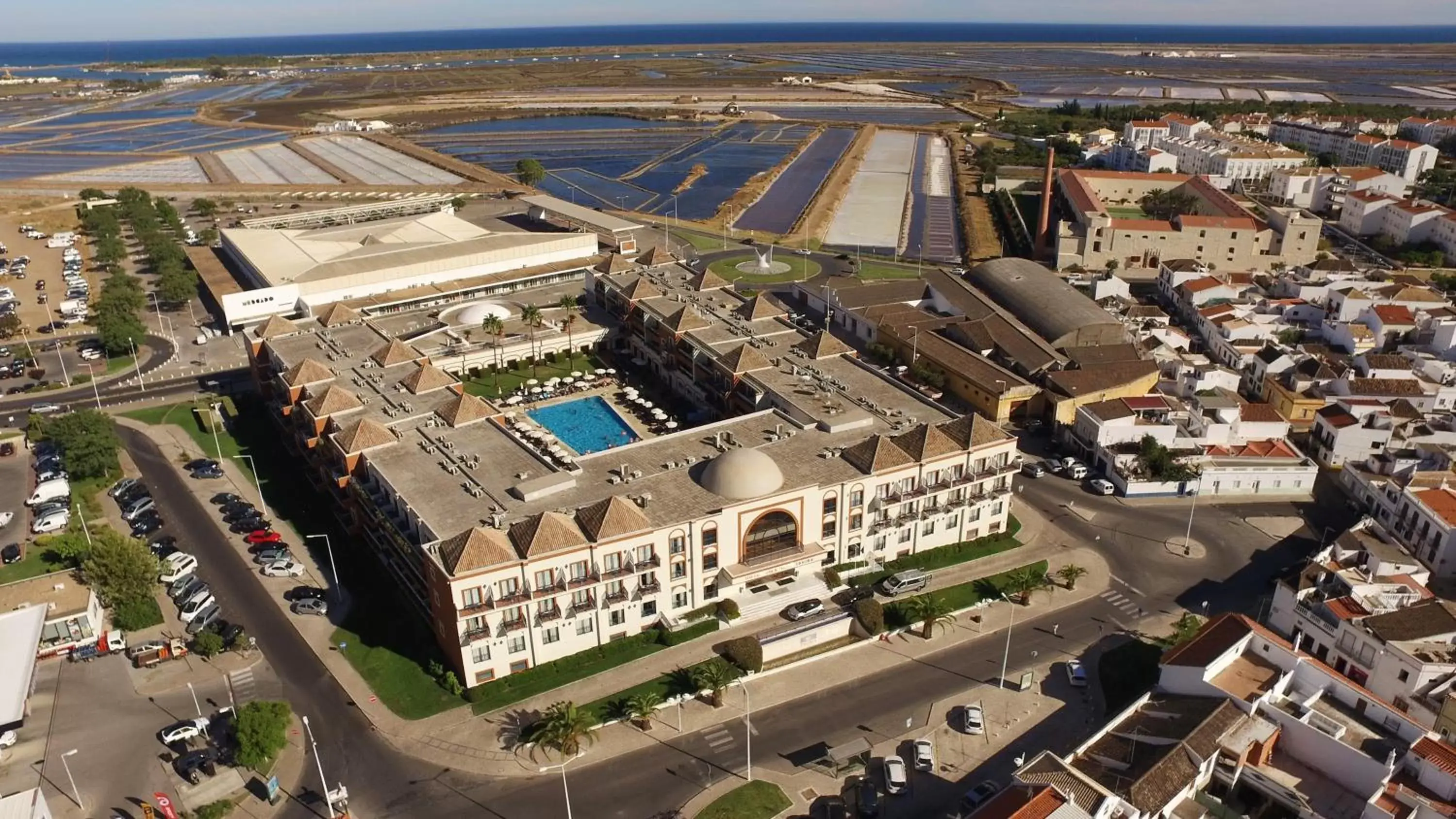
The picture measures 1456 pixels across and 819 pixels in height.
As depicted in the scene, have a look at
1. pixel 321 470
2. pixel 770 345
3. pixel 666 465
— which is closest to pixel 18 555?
pixel 321 470

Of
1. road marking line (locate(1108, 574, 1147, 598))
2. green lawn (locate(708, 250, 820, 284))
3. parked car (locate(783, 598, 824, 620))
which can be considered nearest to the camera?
parked car (locate(783, 598, 824, 620))

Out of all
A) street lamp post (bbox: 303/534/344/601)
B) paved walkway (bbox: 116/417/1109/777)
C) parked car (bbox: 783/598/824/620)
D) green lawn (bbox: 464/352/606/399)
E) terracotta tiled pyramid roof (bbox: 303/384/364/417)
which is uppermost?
terracotta tiled pyramid roof (bbox: 303/384/364/417)


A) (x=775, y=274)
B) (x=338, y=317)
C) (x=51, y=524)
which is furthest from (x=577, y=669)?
(x=775, y=274)

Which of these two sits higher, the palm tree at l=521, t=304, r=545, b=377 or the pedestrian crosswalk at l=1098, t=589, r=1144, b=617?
the palm tree at l=521, t=304, r=545, b=377

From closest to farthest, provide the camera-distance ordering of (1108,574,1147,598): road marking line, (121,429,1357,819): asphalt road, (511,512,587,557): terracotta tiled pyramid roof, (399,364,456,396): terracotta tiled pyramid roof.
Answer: (121,429,1357,819): asphalt road
(511,512,587,557): terracotta tiled pyramid roof
(1108,574,1147,598): road marking line
(399,364,456,396): terracotta tiled pyramid roof

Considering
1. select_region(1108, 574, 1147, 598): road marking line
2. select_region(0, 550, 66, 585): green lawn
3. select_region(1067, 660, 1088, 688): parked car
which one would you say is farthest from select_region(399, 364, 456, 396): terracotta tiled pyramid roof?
select_region(1108, 574, 1147, 598): road marking line

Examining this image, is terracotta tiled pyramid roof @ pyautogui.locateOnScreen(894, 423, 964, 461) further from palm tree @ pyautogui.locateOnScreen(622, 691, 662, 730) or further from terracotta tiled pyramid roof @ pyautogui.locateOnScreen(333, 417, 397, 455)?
terracotta tiled pyramid roof @ pyautogui.locateOnScreen(333, 417, 397, 455)

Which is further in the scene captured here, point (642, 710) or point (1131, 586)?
point (1131, 586)

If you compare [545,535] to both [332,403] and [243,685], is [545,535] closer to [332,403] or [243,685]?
[243,685]

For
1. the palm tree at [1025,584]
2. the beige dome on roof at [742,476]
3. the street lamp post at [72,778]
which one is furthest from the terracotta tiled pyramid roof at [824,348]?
the street lamp post at [72,778]
